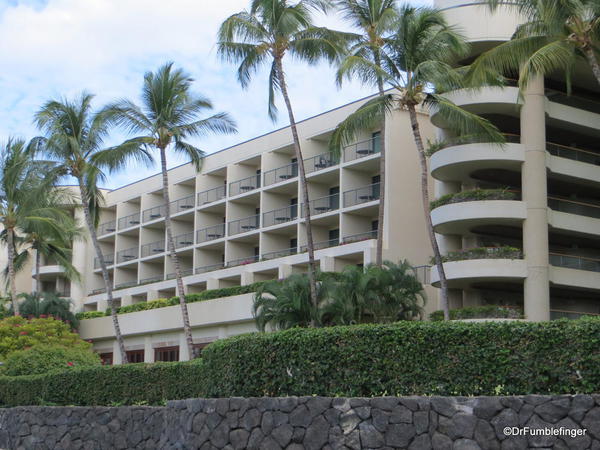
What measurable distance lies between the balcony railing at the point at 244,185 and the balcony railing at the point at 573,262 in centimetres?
2210

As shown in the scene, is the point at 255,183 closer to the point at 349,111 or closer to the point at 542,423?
the point at 349,111

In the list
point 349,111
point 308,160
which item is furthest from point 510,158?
point 308,160

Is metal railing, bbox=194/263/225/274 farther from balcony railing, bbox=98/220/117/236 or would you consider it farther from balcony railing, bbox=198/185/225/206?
balcony railing, bbox=98/220/117/236

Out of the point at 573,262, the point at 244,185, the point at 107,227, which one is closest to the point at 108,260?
the point at 107,227

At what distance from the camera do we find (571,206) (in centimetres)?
3972

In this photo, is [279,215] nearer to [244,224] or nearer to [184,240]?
[244,224]

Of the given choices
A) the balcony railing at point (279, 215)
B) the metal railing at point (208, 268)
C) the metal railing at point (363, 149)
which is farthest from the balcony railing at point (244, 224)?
the metal railing at point (363, 149)

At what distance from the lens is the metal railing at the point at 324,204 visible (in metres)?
50.2

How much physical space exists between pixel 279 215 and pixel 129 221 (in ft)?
55.4

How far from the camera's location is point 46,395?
28.9 meters

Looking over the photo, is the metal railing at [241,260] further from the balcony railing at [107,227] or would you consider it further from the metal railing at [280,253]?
the balcony railing at [107,227]

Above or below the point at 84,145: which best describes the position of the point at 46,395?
below

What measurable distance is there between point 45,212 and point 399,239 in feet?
63.5

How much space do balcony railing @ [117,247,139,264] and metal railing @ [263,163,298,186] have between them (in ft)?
52.9
